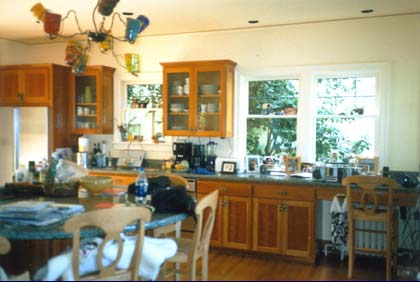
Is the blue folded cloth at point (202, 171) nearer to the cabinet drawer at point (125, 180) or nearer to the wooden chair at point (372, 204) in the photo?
the cabinet drawer at point (125, 180)

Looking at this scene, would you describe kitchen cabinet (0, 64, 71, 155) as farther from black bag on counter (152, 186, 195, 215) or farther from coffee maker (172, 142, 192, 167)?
black bag on counter (152, 186, 195, 215)

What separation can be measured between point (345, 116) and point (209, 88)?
1.53 meters

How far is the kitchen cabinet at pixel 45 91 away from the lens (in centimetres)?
539

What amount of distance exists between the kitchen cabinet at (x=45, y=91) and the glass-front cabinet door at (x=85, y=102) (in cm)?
13

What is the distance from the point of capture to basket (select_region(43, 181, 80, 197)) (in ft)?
9.50

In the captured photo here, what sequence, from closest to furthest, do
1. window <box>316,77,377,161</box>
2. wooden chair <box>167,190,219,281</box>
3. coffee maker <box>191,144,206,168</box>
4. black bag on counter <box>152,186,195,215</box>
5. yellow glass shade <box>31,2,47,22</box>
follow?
1. wooden chair <box>167,190,219,281</box>
2. black bag on counter <box>152,186,195,215</box>
3. yellow glass shade <box>31,2,47,22</box>
4. window <box>316,77,377,161</box>
5. coffee maker <box>191,144,206,168</box>

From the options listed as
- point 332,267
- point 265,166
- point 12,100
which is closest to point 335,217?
point 332,267

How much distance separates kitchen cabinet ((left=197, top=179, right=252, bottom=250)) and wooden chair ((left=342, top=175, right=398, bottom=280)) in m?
1.00

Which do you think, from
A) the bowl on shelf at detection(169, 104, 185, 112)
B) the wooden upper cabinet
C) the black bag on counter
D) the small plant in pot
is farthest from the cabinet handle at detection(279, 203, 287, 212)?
the wooden upper cabinet

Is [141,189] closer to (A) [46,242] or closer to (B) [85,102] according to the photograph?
(A) [46,242]

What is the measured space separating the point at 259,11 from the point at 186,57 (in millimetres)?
1295

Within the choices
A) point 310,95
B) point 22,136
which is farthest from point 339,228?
point 22,136

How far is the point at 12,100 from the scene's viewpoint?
5570mm

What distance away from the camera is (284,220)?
4.29m
